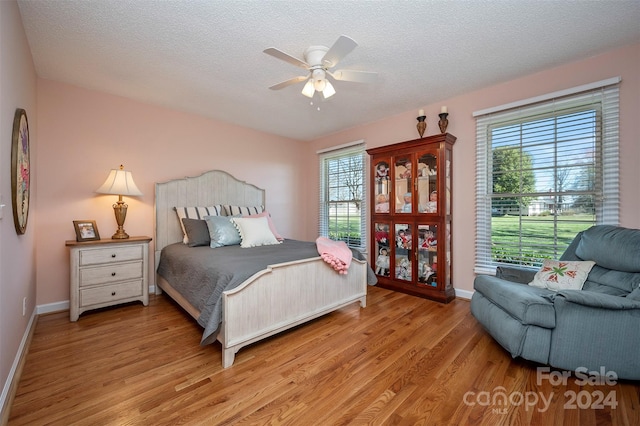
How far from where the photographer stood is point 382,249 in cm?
378

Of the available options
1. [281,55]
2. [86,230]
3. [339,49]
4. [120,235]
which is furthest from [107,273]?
[339,49]

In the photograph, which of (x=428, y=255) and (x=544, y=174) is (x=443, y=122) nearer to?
(x=544, y=174)

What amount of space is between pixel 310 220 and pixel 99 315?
337cm

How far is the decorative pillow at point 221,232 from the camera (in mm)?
3070

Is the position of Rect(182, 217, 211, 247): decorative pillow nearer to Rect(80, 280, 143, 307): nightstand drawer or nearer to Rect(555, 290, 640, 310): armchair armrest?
Rect(80, 280, 143, 307): nightstand drawer

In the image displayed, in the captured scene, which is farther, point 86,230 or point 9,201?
point 86,230

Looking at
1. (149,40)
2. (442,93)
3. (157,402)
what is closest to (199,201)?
(149,40)

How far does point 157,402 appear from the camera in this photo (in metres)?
1.51

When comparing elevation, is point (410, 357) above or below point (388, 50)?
below

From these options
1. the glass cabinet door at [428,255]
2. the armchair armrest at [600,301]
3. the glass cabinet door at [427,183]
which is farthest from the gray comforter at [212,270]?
the armchair armrest at [600,301]

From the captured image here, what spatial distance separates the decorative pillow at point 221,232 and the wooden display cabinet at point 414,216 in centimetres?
195

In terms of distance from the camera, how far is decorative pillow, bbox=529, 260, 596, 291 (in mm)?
2092

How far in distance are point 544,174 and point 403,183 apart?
4.75ft

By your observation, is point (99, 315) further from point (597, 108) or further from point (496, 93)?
point (597, 108)
